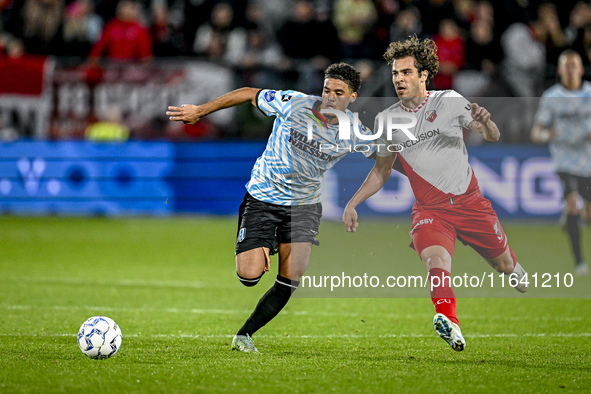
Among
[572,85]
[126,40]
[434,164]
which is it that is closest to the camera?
[434,164]

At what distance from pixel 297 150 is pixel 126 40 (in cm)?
910

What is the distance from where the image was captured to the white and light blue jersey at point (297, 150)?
19.5 feet

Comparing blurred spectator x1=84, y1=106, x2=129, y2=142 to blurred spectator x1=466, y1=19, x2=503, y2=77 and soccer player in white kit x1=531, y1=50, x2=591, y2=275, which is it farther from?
soccer player in white kit x1=531, y1=50, x2=591, y2=275

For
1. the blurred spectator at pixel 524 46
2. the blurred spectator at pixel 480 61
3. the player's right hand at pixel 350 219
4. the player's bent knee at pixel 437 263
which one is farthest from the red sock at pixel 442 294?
the blurred spectator at pixel 524 46

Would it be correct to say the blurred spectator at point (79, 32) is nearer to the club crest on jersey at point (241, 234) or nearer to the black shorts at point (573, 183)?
the black shorts at point (573, 183)

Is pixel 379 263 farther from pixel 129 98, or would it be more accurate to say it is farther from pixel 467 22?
pixel 467 22

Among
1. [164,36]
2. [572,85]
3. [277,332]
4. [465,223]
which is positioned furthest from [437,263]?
[164,36]

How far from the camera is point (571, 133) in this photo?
10.0m

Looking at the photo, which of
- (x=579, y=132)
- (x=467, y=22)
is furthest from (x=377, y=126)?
(x=467, y=22)

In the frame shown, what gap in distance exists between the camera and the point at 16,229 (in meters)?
13.1

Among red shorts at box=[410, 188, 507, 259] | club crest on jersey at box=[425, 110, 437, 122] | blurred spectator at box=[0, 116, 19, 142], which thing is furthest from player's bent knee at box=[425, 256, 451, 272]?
blurred spectator at box=[0, 116, 19, 142]

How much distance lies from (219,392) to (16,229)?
9407 mm

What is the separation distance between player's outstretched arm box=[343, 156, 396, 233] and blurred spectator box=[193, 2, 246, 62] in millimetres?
8605

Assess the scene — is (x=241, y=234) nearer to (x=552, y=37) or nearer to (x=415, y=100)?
(x=415, y=100)
